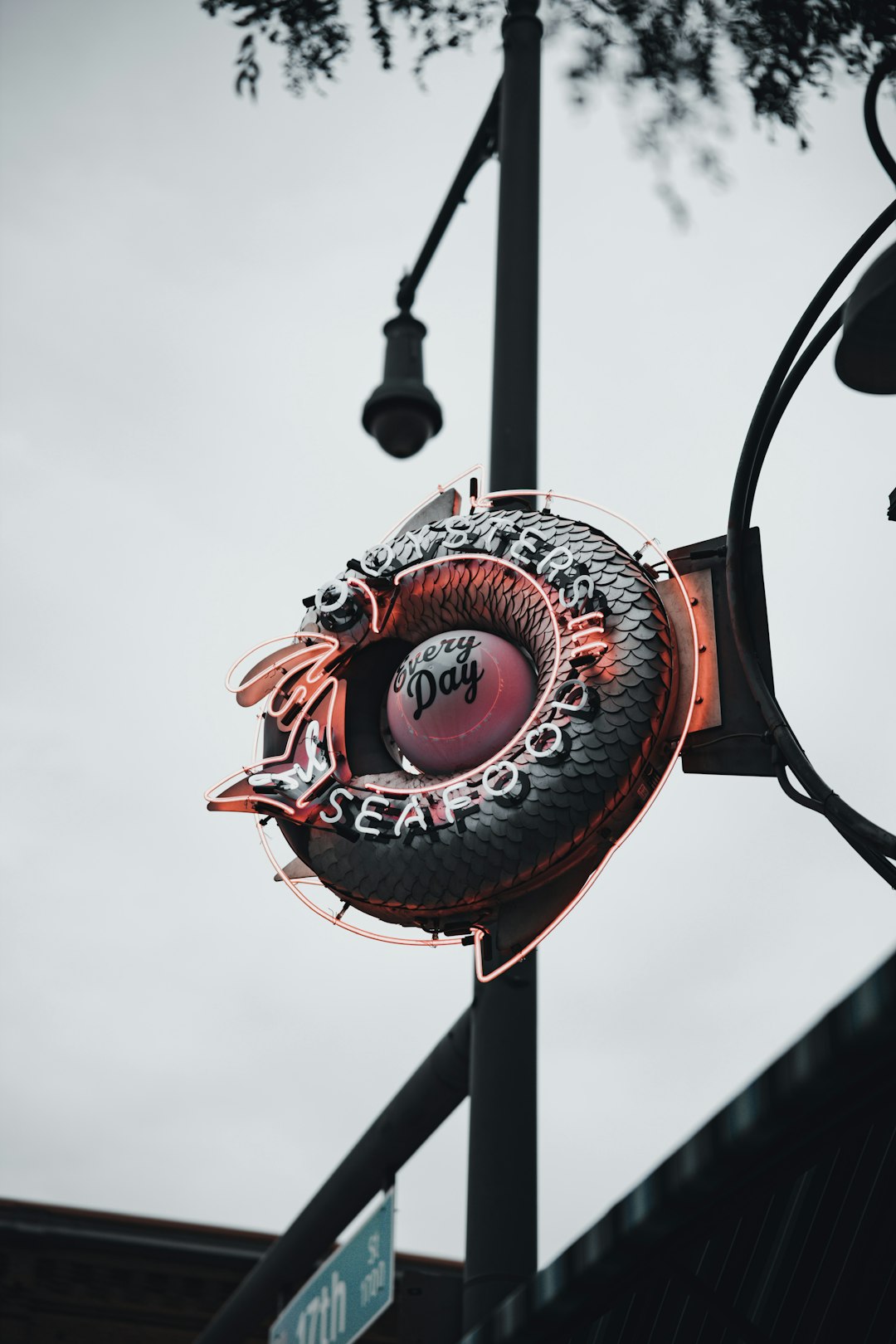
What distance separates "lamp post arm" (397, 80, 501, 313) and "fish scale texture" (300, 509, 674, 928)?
320cm

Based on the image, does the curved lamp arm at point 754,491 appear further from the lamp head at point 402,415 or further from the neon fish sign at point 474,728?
the lamp head at point 402,415

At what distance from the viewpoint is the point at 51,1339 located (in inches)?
569

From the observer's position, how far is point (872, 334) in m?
3.66

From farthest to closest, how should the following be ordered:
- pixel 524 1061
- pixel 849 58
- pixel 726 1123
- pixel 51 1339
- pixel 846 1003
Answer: pixel 51 1339
pixel 849 58
pixel 524 1061
pixel 726 1123
pixel 846 1003

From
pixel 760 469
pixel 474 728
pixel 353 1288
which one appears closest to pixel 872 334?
pixel 760 469

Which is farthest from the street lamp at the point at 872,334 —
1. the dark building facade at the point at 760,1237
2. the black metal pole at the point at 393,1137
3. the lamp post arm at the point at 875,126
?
the black metal pole at the point at 393,1137

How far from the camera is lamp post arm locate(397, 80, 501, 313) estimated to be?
23.9 ft

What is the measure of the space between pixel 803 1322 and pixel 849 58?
462 cm

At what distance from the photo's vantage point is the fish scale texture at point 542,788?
4312mm

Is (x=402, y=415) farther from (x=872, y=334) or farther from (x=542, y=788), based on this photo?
(x=872, y=334)

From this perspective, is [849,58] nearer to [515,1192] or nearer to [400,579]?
[400,579]

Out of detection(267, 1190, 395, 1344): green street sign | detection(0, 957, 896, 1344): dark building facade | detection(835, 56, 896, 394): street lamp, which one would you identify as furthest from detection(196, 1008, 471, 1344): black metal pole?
detection(835, 56, 896, 394): street lamp

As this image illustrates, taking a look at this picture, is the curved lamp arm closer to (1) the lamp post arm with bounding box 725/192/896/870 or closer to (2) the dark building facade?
(1) the lamp post arm with bounding box 725/192/896/870

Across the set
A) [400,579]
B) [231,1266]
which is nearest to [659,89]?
[400,579]
